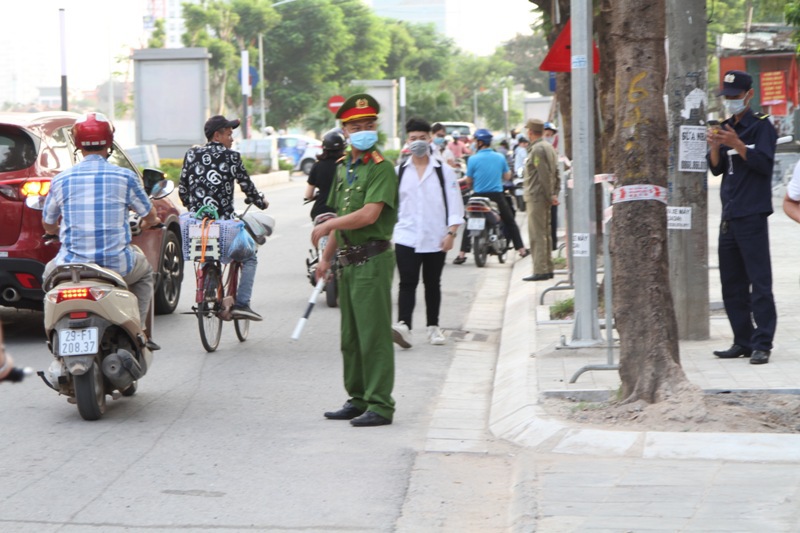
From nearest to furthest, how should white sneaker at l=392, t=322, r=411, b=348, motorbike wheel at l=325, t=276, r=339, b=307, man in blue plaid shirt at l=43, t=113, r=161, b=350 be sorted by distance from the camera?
man in blue plaid shirt at l=43, t=113, r=161, b=350, white sneaker at l=392, t=322, r=411, b=348, motorbike wheel at l=325, t=276, r=339, b=307

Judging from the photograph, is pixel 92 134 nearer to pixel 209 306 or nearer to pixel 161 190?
pixel 161 190

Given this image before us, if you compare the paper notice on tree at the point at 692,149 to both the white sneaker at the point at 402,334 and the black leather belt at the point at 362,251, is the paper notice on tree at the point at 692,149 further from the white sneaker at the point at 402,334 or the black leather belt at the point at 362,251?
the black leather belt at the point at 362,251

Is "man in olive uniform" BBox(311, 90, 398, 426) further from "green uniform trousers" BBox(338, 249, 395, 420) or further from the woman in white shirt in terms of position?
the woman in white shirt

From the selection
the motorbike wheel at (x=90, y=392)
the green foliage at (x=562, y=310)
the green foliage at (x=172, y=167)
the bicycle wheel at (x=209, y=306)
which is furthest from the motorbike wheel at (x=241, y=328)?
the green foliage at (x=172, y=167)

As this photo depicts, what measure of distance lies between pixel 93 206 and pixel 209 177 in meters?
2.54

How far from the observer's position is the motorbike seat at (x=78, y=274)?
751 centimetres

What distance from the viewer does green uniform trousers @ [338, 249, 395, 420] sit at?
7430mm

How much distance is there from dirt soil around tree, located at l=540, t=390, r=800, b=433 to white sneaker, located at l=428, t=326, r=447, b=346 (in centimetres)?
341

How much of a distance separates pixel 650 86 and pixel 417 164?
3.70m

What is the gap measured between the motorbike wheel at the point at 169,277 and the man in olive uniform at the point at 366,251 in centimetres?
463

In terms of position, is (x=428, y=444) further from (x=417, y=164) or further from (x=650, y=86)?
(x=417, y=164)

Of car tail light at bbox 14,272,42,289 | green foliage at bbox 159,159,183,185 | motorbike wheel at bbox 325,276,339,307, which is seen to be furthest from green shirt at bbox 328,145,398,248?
green foliage at bbox 159,159,183,185

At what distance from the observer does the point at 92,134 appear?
769cm

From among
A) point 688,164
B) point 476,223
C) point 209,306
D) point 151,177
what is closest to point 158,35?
point 476,223
